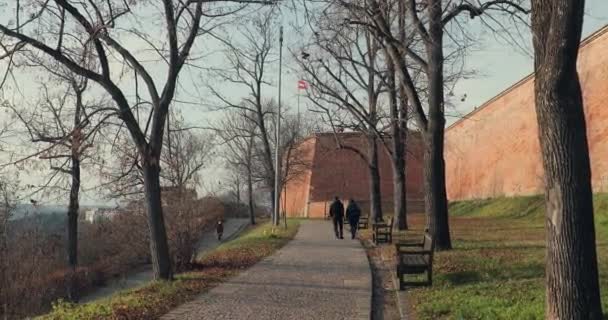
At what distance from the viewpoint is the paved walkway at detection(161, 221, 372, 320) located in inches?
358

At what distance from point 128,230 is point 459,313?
15.0 meters

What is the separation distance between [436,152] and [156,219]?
6982 millimetres

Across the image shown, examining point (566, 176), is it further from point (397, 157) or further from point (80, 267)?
point (80, 267)

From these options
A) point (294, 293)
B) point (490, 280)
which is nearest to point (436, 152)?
point (490, 280)

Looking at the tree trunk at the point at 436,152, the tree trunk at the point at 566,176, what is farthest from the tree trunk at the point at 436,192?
the tree trunk at the point at 566,176

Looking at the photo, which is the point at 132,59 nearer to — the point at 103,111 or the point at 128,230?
the point at 103,111

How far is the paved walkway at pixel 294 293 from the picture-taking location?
9.09 meters

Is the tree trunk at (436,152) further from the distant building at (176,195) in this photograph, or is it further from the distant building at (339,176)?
the distant building at (339,176)

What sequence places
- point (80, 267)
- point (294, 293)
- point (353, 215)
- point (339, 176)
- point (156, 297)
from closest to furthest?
point (156, 297)
point (294, 293)
point (353, 215)
point (80, 267)
point (339, 176)

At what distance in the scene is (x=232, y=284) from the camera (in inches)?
483

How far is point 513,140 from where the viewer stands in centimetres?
4197

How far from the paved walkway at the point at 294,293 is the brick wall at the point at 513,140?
1774 centimetres

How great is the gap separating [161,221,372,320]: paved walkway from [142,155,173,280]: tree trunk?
4.33 feet

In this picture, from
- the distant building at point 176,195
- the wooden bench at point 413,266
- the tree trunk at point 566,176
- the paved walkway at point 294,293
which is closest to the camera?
the tree trunk at point 566,176
